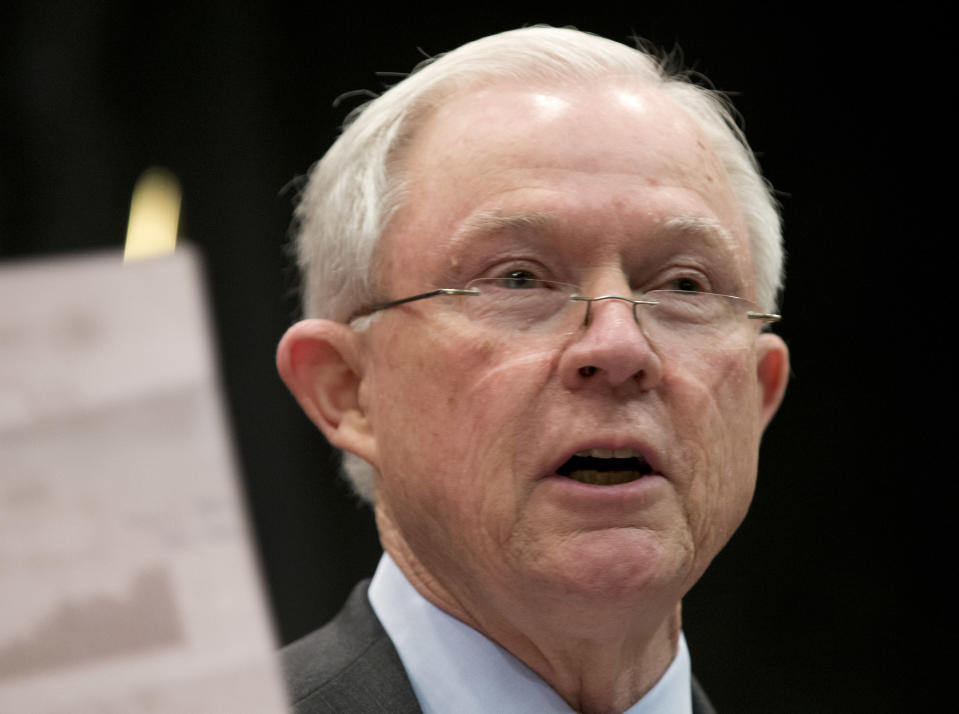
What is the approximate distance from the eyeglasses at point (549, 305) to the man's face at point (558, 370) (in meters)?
0.02

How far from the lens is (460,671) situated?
76.5 inches

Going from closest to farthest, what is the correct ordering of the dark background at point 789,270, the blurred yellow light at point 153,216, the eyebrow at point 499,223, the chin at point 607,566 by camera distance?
the chin at point 607,566
the eyebrow at point 499,223
the blurred yellow light at point 153,216
the dark background at point 789,270

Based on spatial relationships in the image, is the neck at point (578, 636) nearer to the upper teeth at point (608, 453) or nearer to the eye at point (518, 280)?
the upper teeth at point (608, 453)

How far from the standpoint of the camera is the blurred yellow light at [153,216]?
7.83 ft

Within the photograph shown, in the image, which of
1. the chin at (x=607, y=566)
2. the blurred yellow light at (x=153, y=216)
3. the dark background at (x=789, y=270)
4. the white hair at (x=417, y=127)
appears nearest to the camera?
the chin at (x=607, y=566)

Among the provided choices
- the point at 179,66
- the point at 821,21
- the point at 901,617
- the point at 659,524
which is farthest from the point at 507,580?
the point at 821,21

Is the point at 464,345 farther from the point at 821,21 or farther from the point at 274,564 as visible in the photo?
the point at 821,21

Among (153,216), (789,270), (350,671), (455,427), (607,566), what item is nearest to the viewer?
(607,566)

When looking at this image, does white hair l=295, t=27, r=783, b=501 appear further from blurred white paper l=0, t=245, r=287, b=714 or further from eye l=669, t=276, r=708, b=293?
blurred white paper l=0, t=245, r=287, b=714

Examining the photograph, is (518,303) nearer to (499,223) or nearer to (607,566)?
(499,223)

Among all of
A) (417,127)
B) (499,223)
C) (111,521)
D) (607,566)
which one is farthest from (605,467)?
(111,521)

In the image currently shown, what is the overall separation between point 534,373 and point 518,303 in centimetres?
13

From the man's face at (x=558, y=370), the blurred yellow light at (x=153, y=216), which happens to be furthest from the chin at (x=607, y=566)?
the blurred yellow light at (x=153, y=216)

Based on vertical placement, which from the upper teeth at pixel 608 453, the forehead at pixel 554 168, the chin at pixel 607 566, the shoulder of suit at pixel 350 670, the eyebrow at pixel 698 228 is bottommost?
the shoulder of suit at pixel 350 670
